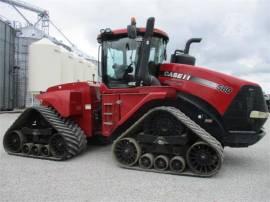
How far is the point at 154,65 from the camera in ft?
21.1

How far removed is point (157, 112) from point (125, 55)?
1486 millimetres

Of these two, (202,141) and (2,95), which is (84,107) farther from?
(2,95)

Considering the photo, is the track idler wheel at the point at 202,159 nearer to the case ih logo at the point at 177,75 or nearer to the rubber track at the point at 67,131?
the case ih logo at the point at 177,75

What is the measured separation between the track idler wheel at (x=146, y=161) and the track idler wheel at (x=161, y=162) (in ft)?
0.27

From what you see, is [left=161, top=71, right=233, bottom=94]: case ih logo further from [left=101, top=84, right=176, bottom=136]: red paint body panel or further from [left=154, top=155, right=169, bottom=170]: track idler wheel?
[left=154, top=155, right=169, bottom=170]: track idler wheel

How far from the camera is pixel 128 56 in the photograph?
6457 mm

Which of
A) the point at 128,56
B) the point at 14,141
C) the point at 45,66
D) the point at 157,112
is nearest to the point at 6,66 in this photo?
the point at 45,66

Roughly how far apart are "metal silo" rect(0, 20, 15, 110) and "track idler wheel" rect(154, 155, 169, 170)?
17101 millimetres

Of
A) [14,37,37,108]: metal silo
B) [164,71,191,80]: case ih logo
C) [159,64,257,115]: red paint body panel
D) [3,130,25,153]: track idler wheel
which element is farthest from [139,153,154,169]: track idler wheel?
[14,37,37,108]: metal silo

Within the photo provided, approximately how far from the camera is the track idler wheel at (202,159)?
5355 mm

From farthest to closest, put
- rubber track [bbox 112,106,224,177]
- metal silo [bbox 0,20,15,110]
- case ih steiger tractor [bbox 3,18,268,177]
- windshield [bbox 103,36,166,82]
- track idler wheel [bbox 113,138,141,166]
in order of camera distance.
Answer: metal silo [bbox 0,20,15,110], windshield [bbox 103,36,166,82], track idler wheel [bbox 113,138,141,166], case ih steiger tractor [bbox 3,18,268,177], rubber track [bbox 112,106,224,177]

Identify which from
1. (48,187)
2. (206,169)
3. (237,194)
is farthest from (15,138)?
(237,194)

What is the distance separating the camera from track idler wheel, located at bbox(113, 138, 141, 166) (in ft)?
19.3

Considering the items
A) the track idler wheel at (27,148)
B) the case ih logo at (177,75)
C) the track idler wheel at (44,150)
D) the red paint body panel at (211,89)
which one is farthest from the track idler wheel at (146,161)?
the track idler wheel at (27,148)
